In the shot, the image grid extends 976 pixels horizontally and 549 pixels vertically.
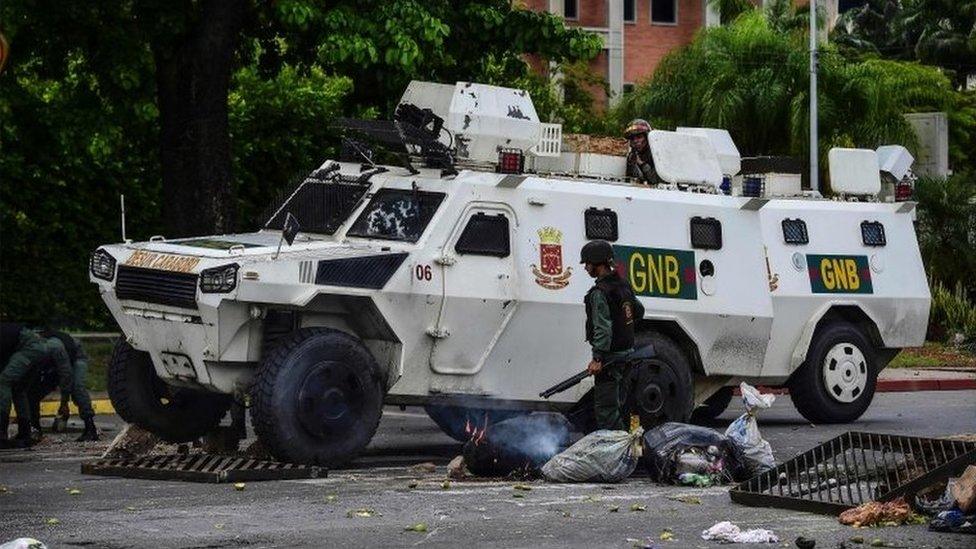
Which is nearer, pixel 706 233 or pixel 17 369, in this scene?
pixel 706 233

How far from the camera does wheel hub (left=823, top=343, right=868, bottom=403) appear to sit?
19.1m

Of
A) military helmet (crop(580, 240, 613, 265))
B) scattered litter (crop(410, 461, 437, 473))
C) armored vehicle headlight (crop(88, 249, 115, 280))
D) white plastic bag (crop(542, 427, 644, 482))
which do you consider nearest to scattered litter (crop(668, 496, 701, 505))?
white plastic bag (crop(542, 427, 644, 482))

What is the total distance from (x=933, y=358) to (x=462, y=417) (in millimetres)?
14944

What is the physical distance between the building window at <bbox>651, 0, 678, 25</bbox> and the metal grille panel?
4545 centimetres

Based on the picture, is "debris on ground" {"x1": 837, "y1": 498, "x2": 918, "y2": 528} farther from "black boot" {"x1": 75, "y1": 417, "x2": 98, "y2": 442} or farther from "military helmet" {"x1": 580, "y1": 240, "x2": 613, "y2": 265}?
"black boot" {"x1": 75, "y1": 417, "x2": 98, "y2": 442}

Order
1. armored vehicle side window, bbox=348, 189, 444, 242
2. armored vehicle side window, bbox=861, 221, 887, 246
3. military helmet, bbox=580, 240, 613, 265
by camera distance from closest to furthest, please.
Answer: military helmet, bbox=580, 240, 613, 265, armored vehicle side window, bbox=348, 189, 444, 242, armored vehicle side window, bbox=861, 221, 887, 246

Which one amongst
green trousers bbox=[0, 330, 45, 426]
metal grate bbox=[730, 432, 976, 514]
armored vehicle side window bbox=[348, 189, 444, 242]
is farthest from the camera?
green trousers bbox=[0, 330, 45, 426]

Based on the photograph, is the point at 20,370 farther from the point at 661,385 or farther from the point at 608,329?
the point at 608,329

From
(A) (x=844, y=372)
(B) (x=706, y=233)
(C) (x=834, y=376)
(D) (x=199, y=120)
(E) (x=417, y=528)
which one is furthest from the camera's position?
(D) (x=199, y=120)

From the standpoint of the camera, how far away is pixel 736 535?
1121cm

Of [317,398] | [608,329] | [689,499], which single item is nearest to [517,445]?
[608,329]

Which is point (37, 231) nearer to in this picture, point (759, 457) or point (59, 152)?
point (59, 152)

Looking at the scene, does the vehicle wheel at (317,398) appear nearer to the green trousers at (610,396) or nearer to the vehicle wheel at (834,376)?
the green trousers at (610,396)

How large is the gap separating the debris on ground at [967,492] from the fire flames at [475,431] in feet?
13.3
